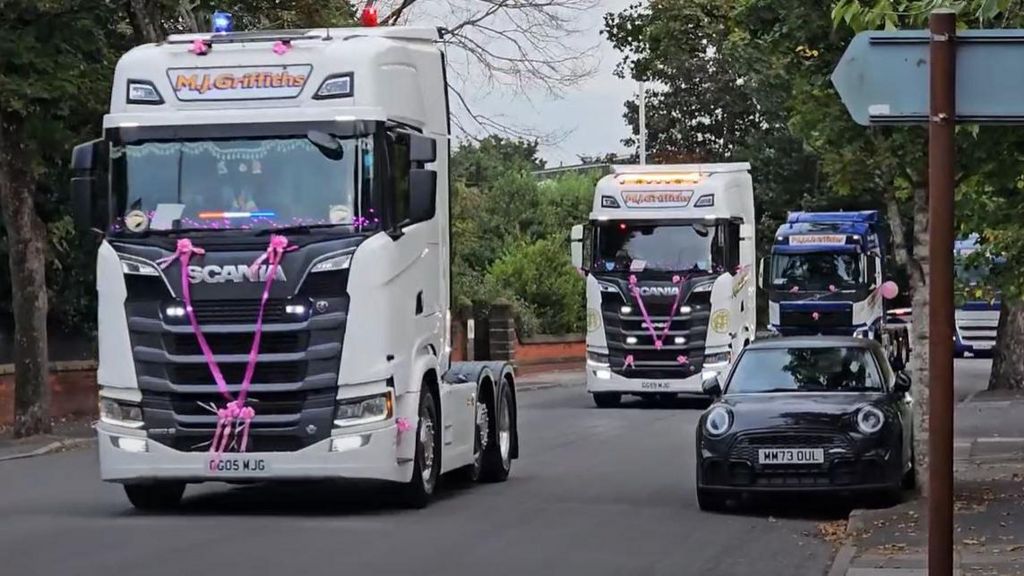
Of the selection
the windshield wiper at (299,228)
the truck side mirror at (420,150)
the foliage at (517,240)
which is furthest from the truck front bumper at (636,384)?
the windshield wiper at (299,228)

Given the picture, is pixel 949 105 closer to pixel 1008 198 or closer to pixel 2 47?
pixel 1008 198

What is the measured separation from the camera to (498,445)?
707 inches

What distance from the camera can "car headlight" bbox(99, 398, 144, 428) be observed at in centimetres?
1425

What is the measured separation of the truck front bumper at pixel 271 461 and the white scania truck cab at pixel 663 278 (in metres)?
16.1

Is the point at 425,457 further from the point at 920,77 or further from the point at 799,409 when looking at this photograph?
the point at 920,77

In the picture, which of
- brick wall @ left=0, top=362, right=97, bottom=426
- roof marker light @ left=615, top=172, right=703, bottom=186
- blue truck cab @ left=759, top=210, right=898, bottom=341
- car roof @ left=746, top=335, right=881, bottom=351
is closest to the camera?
car roof @ left=746, top=335, right=881, bottom=351

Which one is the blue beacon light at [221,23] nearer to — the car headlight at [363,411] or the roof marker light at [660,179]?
the car headlight at [363,411]

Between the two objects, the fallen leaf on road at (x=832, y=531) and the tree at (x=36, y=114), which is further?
the tree at (x=36, y=114)

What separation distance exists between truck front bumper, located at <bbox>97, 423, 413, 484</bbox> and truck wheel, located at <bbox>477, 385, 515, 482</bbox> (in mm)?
3725

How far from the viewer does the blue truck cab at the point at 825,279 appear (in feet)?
130

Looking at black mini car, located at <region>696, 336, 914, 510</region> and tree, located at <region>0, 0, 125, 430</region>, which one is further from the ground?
tree, located at <region>0, 0, 125, 430</region>

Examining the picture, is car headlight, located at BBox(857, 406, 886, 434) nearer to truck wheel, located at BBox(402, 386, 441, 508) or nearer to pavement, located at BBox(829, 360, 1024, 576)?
pavement, located at BBox(829, 360, 1024, 576)

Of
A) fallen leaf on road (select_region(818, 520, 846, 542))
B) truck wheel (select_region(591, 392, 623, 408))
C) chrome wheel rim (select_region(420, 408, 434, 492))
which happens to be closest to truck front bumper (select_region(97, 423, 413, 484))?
chrome wheel rim (select_region(420, 408, 434, 492))

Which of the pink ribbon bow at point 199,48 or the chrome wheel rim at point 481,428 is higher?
the pink ribbon bow at point 199,48
